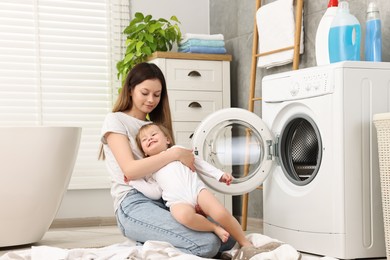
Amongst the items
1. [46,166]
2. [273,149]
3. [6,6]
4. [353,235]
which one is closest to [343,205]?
[353,235]

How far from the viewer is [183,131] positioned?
157 inches

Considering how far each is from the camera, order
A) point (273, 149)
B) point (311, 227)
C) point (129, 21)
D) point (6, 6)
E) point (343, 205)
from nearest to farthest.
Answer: point (343, 205)
point (311, 227)
point (273, 149)
point (6, 6)
point (129, 21)

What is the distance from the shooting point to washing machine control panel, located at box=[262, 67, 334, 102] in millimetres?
2639

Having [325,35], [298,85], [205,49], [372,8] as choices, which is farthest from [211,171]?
[205,49]

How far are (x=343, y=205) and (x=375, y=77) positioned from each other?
54 cm

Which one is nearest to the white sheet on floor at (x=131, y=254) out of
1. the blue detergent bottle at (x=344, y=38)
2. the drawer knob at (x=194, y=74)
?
the blue detergent bottle at (x=344, y=38)

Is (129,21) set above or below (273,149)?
above

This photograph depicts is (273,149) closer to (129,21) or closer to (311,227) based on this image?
(311,227)

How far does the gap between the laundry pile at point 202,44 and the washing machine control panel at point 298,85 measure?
107 centimetres

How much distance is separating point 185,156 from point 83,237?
113 centimetres

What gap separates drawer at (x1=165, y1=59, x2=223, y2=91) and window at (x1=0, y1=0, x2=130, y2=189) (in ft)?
1.84

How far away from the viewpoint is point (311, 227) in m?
2.73

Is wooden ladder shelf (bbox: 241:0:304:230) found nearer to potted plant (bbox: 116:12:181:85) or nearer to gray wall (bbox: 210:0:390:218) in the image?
gray wall (bbox: 210:0:390:218)

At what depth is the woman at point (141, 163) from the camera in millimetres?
2537
